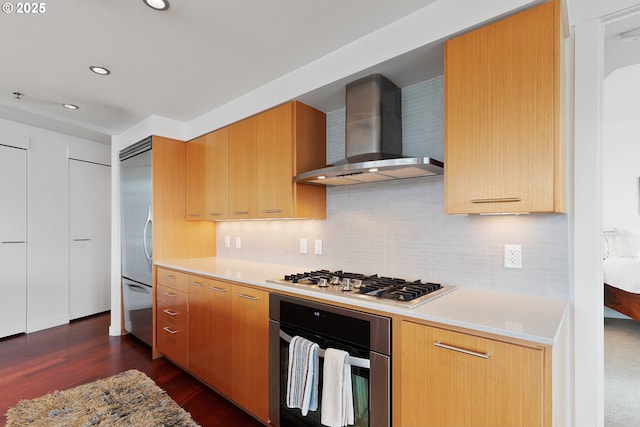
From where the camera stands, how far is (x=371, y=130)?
6.45 ft

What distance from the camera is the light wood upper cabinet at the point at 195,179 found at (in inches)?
126

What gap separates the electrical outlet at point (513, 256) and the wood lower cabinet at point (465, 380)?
0.67 metres

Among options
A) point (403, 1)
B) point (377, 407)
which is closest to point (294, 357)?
point (377, 407)

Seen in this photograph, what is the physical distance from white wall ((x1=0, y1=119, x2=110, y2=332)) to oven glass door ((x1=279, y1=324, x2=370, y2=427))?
3.72m

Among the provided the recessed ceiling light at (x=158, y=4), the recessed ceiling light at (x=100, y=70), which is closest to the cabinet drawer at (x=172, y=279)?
the recessed ceiling light at (x=100, y=70)

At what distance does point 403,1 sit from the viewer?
1.59 m

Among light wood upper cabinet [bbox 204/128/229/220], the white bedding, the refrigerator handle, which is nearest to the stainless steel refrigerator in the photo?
the refrigerator handle

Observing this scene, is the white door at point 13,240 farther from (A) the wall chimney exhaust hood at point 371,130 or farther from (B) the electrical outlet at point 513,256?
(B) the electrical outlet at point 513,256

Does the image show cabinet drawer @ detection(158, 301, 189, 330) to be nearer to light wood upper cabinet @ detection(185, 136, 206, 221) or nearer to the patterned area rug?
the patterned area rug

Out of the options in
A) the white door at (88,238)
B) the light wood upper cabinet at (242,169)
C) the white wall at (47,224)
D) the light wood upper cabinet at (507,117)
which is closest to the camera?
the light wood upper cabinet at (507,117)

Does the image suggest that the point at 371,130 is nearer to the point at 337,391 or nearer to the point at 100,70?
the point at 337,391

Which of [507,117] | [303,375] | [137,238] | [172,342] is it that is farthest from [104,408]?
[507,117]

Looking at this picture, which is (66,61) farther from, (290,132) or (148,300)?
(148,300)

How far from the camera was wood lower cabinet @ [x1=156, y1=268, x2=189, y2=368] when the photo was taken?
2.65m
